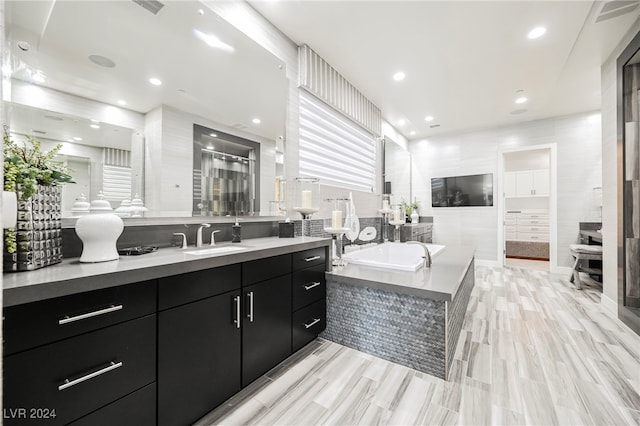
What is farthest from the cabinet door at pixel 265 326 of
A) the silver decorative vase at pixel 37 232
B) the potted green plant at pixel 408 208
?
the potted green plant at pixel 408 208

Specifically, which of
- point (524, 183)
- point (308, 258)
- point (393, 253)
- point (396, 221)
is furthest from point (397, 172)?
point (308, 258)

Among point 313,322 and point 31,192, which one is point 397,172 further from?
point 31,192

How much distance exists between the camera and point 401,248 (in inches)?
142

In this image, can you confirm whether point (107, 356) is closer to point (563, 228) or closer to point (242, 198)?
point (242, 198)

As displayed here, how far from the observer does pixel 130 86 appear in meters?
1.53

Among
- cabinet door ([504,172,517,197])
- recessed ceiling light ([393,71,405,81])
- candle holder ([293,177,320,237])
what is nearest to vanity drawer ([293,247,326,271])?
candle holder ([293,177,320,237])

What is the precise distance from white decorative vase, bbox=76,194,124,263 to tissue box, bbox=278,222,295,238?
1.28 metres

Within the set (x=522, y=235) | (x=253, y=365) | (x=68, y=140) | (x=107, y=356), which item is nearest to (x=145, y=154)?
(x=68, y=140)

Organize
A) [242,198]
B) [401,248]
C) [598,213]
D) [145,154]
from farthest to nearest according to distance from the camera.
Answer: [598,213], [401,248], [242,198], [145,154]

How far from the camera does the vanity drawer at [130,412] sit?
3.04 ft

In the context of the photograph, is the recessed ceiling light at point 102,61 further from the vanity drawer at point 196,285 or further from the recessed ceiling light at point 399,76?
the recessed ceiling light at point 399,76

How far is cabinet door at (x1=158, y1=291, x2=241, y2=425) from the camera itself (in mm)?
1124

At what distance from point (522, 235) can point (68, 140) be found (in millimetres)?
8049

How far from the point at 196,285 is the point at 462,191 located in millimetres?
5575
